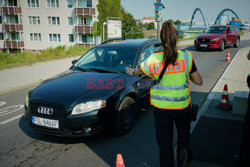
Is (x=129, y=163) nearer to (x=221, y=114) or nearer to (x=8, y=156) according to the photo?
(x=8, y=156)

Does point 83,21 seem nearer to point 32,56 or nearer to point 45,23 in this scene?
point 45,23

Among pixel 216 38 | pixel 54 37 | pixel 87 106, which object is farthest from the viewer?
pixel 54 37

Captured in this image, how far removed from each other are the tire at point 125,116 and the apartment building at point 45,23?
3915 centimetres

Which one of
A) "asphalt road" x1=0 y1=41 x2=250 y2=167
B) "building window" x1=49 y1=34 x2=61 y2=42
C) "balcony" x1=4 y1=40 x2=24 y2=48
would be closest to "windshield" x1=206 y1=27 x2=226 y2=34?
"asphalt road" x1=0 y1=41 x2=250 y2=167

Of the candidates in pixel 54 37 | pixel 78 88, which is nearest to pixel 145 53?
pixel 78 88

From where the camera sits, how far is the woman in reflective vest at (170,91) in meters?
2.60

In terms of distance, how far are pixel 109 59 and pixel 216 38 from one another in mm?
13725

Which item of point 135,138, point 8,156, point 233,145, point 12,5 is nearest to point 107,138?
point 135,138

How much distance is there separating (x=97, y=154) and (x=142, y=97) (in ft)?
5.47

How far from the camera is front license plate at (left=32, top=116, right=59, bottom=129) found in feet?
12.1

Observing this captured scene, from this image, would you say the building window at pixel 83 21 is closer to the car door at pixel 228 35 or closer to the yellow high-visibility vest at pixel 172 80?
the car door at pixel 228 35

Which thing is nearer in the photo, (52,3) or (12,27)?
(52,3)

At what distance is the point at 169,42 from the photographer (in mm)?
2576

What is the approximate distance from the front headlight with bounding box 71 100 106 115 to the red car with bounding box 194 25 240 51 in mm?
14986
